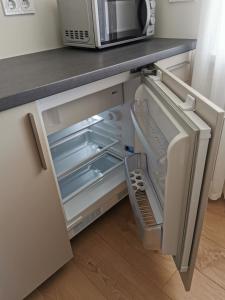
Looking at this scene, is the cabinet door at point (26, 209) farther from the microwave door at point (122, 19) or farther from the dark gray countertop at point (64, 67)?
the microwave door at point (122, 19)

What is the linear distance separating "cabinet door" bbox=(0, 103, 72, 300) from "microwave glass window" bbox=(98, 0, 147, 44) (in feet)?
1.92

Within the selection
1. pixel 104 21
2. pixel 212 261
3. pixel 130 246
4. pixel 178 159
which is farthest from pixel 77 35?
pixel 212 261

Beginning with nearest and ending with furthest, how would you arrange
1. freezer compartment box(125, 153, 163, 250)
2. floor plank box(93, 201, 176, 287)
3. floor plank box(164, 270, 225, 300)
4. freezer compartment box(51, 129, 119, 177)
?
freezer compartment box(125, 153, 163, 250)
floor plank box(164, 270, 225, 300)
floor plank box(93, 201, 176, 287)
freezer compartment box(51, 129, 119, 177)

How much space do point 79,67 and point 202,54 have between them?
0.64 metres

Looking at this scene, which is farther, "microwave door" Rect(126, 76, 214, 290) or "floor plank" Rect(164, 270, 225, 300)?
"floor plank" Rect(164, 270, 225, 300)

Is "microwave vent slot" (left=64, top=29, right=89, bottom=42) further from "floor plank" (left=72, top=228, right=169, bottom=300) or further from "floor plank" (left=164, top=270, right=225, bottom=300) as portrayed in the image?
"floor plank" (left=164, top=270, right=225, bottom=300)

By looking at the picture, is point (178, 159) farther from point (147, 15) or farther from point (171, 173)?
point (147, 15)

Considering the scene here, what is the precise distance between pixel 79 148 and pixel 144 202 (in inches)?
24.1

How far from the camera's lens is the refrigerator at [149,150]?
2.00 ft

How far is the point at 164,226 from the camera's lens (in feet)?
2.52

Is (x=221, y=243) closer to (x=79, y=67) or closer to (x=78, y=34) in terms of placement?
(x=79, y=67)

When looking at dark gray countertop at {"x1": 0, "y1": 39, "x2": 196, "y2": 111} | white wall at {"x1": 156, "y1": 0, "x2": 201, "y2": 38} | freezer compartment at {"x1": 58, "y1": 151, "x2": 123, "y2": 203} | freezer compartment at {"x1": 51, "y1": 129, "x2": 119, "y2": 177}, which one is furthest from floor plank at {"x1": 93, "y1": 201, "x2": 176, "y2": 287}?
white wall at {"x1": 156, "y1": 0, "x2": 201, "y2": 38}

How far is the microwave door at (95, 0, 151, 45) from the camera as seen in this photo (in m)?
1.06

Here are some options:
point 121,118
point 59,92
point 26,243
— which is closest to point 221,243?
point 121,118
